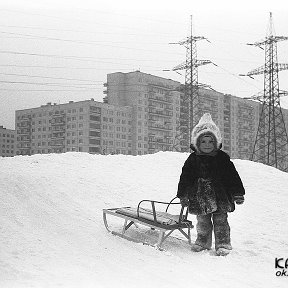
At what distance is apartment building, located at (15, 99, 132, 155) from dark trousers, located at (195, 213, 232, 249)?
4963 centimetres

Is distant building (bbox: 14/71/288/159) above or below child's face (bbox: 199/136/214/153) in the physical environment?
above

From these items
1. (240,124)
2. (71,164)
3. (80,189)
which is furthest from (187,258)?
(240,124)

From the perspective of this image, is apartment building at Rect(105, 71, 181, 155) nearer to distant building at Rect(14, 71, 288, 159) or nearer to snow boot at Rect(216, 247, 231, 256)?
distant building at Rect(14, 71, 288, 159)

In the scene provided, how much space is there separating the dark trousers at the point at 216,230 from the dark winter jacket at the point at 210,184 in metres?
0.15

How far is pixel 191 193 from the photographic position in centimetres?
562

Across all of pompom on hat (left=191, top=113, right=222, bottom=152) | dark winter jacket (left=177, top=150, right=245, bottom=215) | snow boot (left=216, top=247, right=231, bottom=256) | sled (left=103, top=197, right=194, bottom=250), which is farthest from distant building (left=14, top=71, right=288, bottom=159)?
snow boot (left=216, top=247, right=231, bottom=256)

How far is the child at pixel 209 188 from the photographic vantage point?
5535mm

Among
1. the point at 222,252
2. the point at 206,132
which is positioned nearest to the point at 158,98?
the point at 206,132

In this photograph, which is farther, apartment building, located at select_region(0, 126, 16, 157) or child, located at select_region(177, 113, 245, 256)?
apartment building, located at select_region(0, 126, 16, 157)

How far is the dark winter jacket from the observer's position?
5535mm

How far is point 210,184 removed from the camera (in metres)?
5.58

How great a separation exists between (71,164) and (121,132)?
155 ft

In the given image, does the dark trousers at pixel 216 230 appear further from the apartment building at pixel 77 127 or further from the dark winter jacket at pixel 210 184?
the apartment building at pixel 77 127

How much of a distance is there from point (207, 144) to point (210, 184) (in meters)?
0.56
